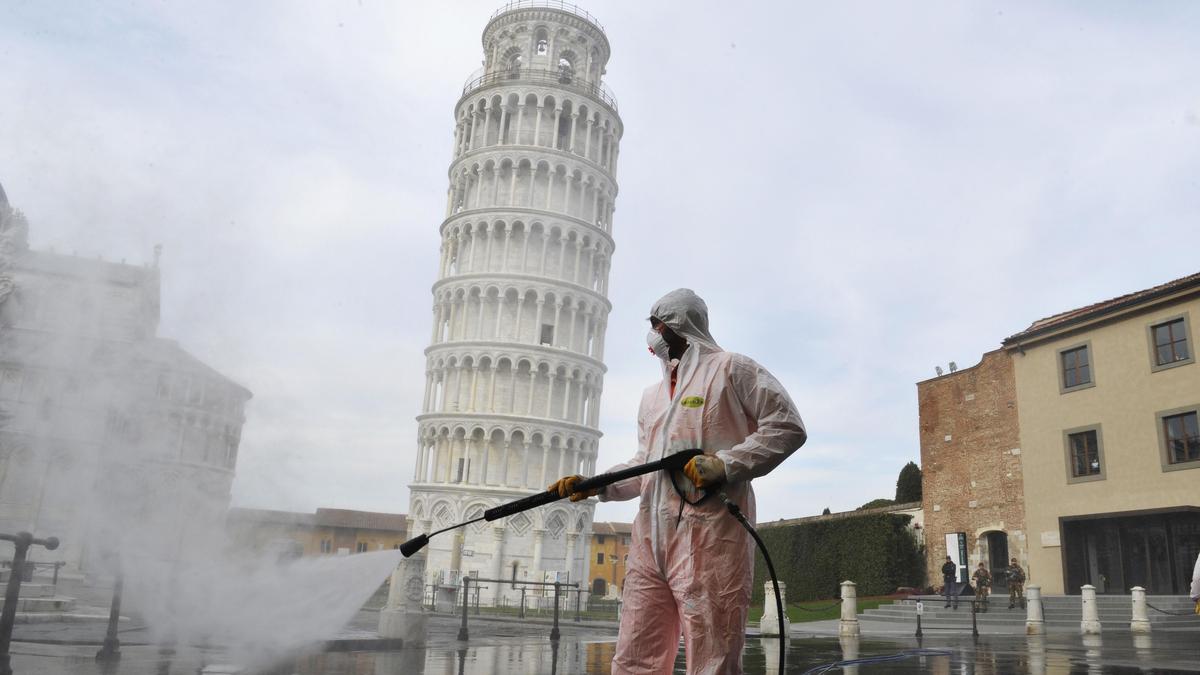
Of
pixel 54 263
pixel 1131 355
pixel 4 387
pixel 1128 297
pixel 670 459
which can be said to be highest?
pixel 1128 297

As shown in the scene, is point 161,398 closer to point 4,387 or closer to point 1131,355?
point 4,387

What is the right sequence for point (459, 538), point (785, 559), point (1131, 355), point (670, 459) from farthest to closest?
1. point (459, 538)
2. point (785, 559)
3. point (1131, 355)
4. point (670, 459)

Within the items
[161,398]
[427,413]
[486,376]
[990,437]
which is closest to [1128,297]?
[990,437]

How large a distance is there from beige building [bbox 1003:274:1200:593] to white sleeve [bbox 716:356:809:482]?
84.3ft

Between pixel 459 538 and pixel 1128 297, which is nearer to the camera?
pixel 1128 297

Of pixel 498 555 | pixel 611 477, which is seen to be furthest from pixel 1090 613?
pixel 498 555

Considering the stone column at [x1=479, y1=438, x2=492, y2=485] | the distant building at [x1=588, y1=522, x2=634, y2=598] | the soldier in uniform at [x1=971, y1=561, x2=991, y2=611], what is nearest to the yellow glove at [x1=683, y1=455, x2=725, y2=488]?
the soldier in uniform at [x1=971, y1=561, x2=991, y2=611]

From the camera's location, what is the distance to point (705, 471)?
3.69m

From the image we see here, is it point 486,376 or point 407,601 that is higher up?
point 486,376

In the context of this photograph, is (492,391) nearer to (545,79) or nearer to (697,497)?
(545,79)

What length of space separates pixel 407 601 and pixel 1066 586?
22.9m

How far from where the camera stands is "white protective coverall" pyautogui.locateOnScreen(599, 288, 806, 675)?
12.2 feet

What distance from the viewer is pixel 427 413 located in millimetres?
57406

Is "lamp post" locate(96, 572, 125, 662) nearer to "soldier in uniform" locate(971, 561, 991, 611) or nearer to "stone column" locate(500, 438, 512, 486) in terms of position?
"soldier in uniform" locate(971, 561, 991, 611)
